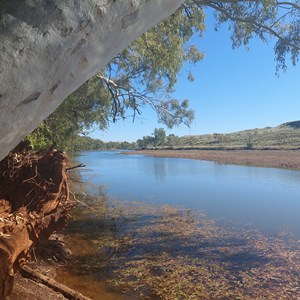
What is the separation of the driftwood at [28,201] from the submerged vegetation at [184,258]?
1.40 meters

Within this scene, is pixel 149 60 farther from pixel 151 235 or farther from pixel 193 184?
pixel 193 184

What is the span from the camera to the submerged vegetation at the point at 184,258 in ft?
14.6

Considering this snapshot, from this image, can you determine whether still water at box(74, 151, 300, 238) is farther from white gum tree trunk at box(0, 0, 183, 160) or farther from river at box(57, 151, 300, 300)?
white gum tree trunk at box(0, 0, 183, 160)

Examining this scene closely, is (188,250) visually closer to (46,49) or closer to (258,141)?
(46,49)

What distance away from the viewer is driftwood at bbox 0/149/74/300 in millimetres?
2676

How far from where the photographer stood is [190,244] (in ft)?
20.9

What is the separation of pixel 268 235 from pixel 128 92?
495cm

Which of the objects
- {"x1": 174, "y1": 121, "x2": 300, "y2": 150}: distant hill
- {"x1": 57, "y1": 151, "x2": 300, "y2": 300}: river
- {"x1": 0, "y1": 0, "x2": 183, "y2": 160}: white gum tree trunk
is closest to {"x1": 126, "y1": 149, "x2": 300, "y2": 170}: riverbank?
{"x1": 174, "y1": 121, "x2": 300, "y2": 150}: distant hill

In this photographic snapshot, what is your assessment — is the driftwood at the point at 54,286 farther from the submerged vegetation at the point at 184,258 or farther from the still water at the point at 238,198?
the still water at the point at 238,198

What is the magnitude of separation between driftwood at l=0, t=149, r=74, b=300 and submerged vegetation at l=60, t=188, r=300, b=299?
4.59ft

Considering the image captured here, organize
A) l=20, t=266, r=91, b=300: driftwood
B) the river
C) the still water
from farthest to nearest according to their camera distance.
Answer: the still water
the river
l=20, t=266, r=91, b=300: driftwood

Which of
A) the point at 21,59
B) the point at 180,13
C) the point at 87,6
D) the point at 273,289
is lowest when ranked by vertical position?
the point at 273,289

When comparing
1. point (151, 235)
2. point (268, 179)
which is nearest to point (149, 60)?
point (151, 235)

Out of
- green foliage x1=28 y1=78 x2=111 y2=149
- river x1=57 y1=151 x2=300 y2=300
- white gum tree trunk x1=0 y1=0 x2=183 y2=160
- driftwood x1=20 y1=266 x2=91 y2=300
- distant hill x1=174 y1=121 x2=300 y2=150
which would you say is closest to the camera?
white gum tree trunk x1=0 y1=0 x2=183 y2=160
